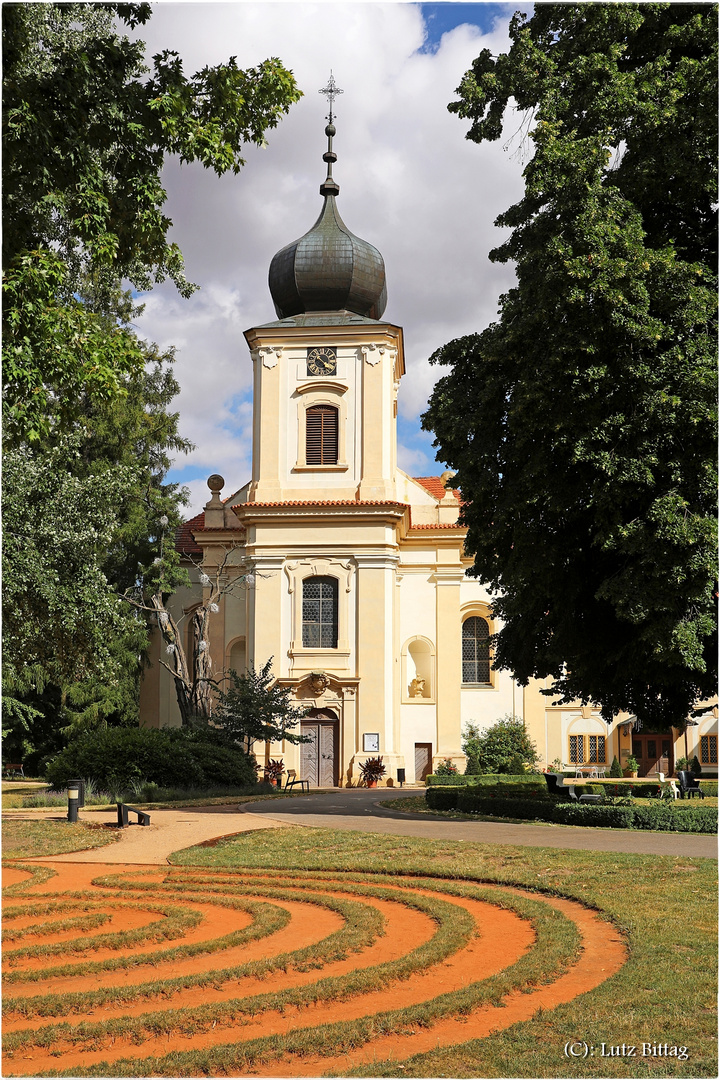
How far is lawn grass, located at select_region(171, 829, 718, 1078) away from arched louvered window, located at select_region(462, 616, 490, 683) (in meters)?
24.5

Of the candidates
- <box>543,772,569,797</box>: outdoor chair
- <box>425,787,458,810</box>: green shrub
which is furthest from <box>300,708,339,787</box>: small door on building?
<box>543,772,569,797</box>: outdoor chair

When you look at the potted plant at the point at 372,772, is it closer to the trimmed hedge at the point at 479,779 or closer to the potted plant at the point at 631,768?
the trimmed hedge at the point at 479,779

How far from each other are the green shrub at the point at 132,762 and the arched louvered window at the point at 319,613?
11685 mm

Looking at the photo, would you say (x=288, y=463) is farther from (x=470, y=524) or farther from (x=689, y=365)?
(x=689, y=365)

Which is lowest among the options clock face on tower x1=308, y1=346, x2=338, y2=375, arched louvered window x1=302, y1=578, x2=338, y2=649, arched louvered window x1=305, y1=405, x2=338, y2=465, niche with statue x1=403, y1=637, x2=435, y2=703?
niche with statue x1=403, y1=637, x2=435, y2=703

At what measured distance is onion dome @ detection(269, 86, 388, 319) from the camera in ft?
137

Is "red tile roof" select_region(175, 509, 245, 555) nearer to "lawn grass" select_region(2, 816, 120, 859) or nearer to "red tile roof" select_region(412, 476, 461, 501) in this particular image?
"red tile roof" select_region(412, 476, 461, 501)

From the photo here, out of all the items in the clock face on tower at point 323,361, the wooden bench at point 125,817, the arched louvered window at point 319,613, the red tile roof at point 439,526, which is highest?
the clock face on tower at point 323,361

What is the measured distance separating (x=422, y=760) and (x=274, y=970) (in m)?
32.0

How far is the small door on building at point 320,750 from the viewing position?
3791cm

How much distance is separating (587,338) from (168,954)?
11.7m

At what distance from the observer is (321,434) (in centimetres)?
4075

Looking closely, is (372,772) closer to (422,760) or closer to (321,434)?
(422,760)

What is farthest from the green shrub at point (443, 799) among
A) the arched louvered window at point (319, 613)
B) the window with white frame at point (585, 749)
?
the window with white frame at point (585, 749)
